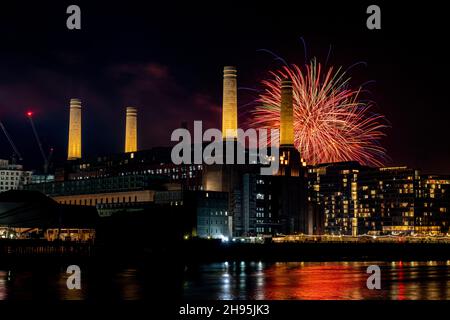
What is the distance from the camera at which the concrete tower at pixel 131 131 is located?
143000 mm

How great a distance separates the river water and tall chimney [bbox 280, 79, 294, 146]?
1943 inches

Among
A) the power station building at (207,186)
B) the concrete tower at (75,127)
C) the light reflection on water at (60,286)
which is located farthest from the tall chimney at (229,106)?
the light reflection on water at (60,286)

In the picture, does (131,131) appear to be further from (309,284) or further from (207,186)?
(309,284)

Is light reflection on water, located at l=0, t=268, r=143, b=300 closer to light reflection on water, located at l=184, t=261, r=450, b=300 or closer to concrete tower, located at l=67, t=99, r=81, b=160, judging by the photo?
light reflection on water, located at l=184, t=261, r=450, b=300

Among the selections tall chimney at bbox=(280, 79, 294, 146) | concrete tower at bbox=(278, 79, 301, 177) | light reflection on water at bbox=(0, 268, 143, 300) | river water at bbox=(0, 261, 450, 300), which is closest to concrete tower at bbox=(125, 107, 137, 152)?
concrete tower at bbox=(278, 79, 301, 177)

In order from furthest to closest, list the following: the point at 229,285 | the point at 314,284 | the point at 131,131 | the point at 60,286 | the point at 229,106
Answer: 1. the point at 131,131
2. the point at 229,106
3. the point at 314,284
4. the point at 229,285
5. the point at 60,286

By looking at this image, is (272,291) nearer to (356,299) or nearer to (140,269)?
(356,299)

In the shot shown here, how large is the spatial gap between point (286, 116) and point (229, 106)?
30.7 feet

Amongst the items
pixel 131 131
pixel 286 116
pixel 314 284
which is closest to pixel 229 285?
pixel 314 284

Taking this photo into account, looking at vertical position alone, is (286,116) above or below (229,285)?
above

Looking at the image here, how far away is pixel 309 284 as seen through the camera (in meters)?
53.5

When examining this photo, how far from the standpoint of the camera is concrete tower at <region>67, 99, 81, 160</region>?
14862cm
